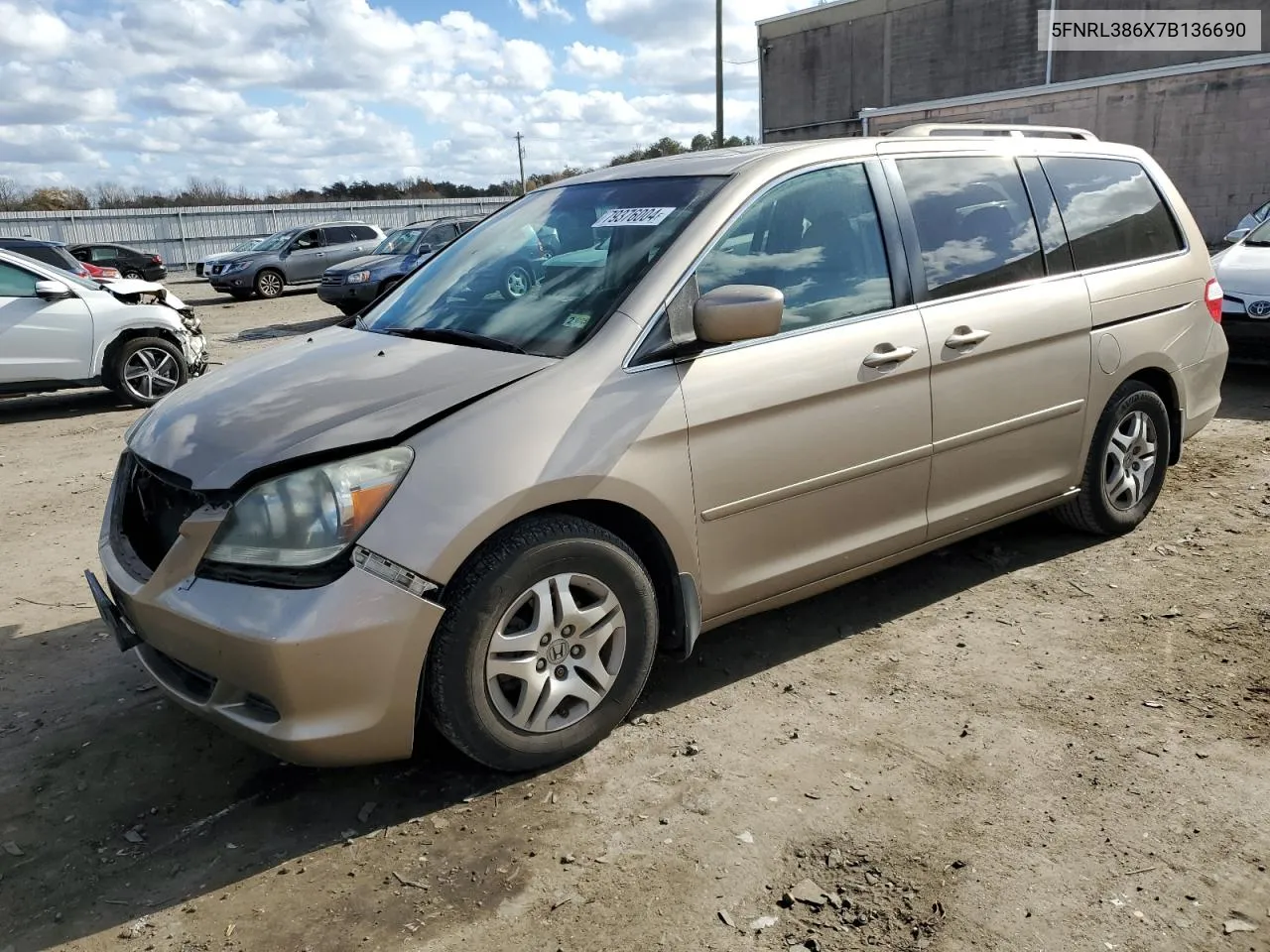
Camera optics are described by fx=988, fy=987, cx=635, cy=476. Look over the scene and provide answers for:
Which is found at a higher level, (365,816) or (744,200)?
(744,200)

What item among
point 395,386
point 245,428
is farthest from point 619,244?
point 245,428

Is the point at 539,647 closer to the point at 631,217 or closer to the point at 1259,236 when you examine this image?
the point at 631,217

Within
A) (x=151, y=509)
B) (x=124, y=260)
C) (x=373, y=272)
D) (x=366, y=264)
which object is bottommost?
(x=151, y=509)

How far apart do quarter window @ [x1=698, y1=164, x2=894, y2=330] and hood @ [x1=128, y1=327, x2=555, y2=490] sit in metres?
0.81

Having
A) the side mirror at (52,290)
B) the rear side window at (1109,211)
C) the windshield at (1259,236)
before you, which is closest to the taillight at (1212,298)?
the rear side window at (1109,211)

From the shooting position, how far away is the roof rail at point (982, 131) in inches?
165

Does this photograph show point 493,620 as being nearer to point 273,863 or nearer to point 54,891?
point 273,863

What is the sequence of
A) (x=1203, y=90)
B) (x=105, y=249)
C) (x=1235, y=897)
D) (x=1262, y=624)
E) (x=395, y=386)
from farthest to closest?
(x=105, y=249)
(x=1203, y=90)
(x=1262, y=624)
(x=395, y=386)
(x=1235, y=897)

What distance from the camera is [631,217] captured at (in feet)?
11.5

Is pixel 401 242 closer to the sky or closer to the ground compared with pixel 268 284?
closer to the sky

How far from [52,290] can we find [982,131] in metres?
8.32

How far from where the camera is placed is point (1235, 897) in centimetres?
242

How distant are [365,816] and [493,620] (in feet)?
2.39

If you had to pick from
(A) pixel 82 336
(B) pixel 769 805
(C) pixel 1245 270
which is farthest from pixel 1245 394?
(A) pixel 82 336
